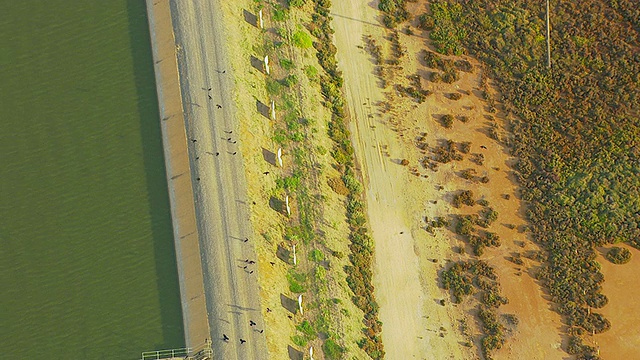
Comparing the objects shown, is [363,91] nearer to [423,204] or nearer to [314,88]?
[314,88]

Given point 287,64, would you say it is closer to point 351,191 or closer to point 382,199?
point 351,191

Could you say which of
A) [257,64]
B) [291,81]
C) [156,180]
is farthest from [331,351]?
[257,64]

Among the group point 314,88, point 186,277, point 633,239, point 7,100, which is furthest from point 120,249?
point 633,239

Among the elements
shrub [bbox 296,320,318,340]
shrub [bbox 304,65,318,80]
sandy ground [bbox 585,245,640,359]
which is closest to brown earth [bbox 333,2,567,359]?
shrub [bbox 304,65,318,80]

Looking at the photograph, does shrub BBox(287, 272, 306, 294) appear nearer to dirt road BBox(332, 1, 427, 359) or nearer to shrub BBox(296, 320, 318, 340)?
Result: shrub BBox(296, 320, 318, 340)

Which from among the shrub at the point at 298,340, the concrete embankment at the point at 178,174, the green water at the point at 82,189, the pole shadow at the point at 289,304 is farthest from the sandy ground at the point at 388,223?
the green water at the point at 82,189

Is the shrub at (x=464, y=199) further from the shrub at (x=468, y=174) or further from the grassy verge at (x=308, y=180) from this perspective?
the grassy verge at (x=308, y=180)
